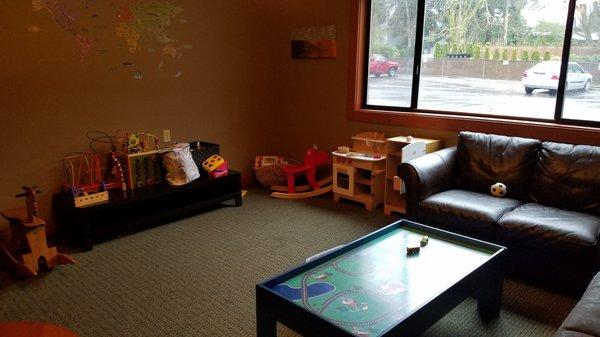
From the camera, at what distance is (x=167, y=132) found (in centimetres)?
411

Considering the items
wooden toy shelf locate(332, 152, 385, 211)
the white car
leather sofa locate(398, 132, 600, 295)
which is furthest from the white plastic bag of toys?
the white car

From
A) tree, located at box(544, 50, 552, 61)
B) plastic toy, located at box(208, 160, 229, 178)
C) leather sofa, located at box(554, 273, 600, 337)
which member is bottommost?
plastic toy, located at box(208, 160, 229, 178)

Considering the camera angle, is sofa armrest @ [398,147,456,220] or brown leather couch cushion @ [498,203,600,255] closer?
brown leather couch cushion @ [498,203,600,255]

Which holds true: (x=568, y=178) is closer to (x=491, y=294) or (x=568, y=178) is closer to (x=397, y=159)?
(x=491, y=294)

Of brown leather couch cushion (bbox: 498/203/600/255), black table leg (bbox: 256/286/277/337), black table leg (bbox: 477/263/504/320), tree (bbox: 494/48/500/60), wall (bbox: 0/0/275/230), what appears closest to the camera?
black table leg (bbox: 256/286/277/337)

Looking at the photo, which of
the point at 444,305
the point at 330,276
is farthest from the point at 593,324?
the point at 330,276

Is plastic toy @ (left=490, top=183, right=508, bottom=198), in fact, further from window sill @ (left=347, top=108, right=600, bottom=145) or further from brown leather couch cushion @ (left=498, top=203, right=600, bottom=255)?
window sill @ (left=347, top=108, right=600, bottom=145)

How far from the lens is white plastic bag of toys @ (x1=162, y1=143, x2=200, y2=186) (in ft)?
12.1

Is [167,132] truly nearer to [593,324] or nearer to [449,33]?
[449,33]

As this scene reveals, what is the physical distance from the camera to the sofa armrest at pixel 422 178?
3045 millimetres

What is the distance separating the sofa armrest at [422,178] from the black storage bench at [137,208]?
1749 millimetres

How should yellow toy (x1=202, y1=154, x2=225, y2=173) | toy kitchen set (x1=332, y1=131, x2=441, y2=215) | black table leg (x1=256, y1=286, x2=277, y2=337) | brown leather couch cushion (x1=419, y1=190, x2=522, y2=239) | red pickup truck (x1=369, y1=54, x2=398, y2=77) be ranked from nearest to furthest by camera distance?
black table leg (x1=256, y1=286, x2=277, y2=337)
brown leather couch cushion (x1=419, y1=190, x2=522, y2=239)
toy kitchen set (x1=332, y1=131, x2=441, y2=215)
yellow toy (x1=202, y1=154, x2=225, y2=173)
red pickup truck (x1=369, y1=54, x2=398, y2=77)

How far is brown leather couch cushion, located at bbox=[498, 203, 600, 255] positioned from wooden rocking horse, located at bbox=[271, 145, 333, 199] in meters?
2.11

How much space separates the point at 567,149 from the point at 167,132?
10.9 feet
